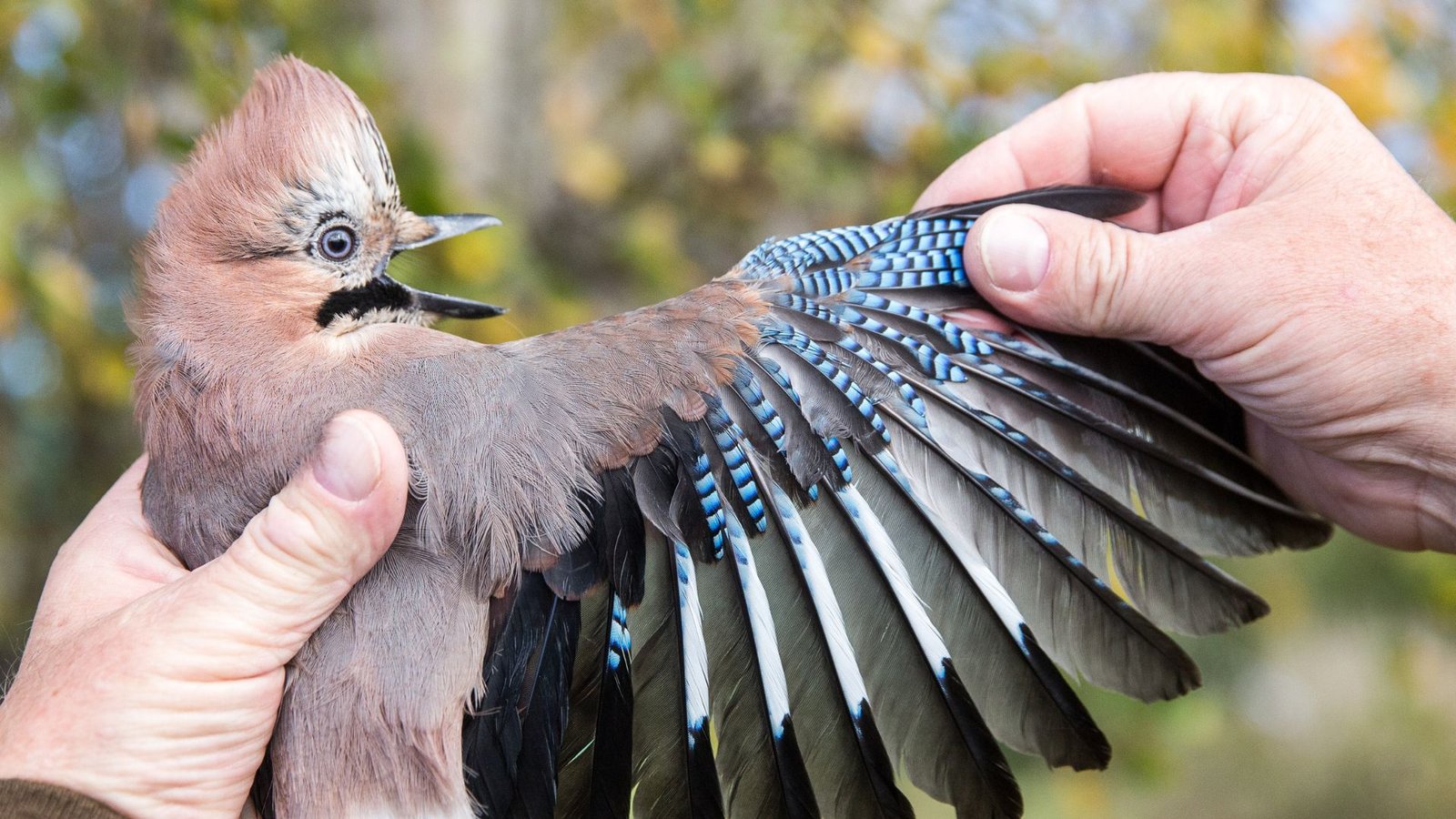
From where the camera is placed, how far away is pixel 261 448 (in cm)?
199

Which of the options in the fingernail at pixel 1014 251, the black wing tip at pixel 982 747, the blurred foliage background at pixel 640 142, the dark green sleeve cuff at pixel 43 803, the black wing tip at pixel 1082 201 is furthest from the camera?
the blurred foliage background at pixel 640 142

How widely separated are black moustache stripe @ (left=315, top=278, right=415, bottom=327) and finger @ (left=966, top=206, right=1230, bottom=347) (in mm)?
1228

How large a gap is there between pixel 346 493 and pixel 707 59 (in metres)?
4.03

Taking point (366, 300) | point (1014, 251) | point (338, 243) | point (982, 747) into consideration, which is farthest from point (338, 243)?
point (982, 747)

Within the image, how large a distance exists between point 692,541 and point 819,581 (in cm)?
25

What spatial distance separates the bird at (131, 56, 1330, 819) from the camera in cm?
194

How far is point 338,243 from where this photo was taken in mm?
2217

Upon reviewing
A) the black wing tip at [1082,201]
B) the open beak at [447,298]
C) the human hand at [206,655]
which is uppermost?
the black wing tip at [1082,201]

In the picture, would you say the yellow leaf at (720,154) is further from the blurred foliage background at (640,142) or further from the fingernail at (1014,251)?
the fingernail at (1014,251)

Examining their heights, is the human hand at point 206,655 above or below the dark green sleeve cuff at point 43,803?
above

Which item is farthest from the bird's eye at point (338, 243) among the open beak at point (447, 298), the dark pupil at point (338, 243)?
the open beak at point (447, 298)

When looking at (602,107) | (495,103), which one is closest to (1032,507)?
(495,103)

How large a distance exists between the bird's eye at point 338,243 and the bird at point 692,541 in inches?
3.7

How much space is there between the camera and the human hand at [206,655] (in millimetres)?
1804
